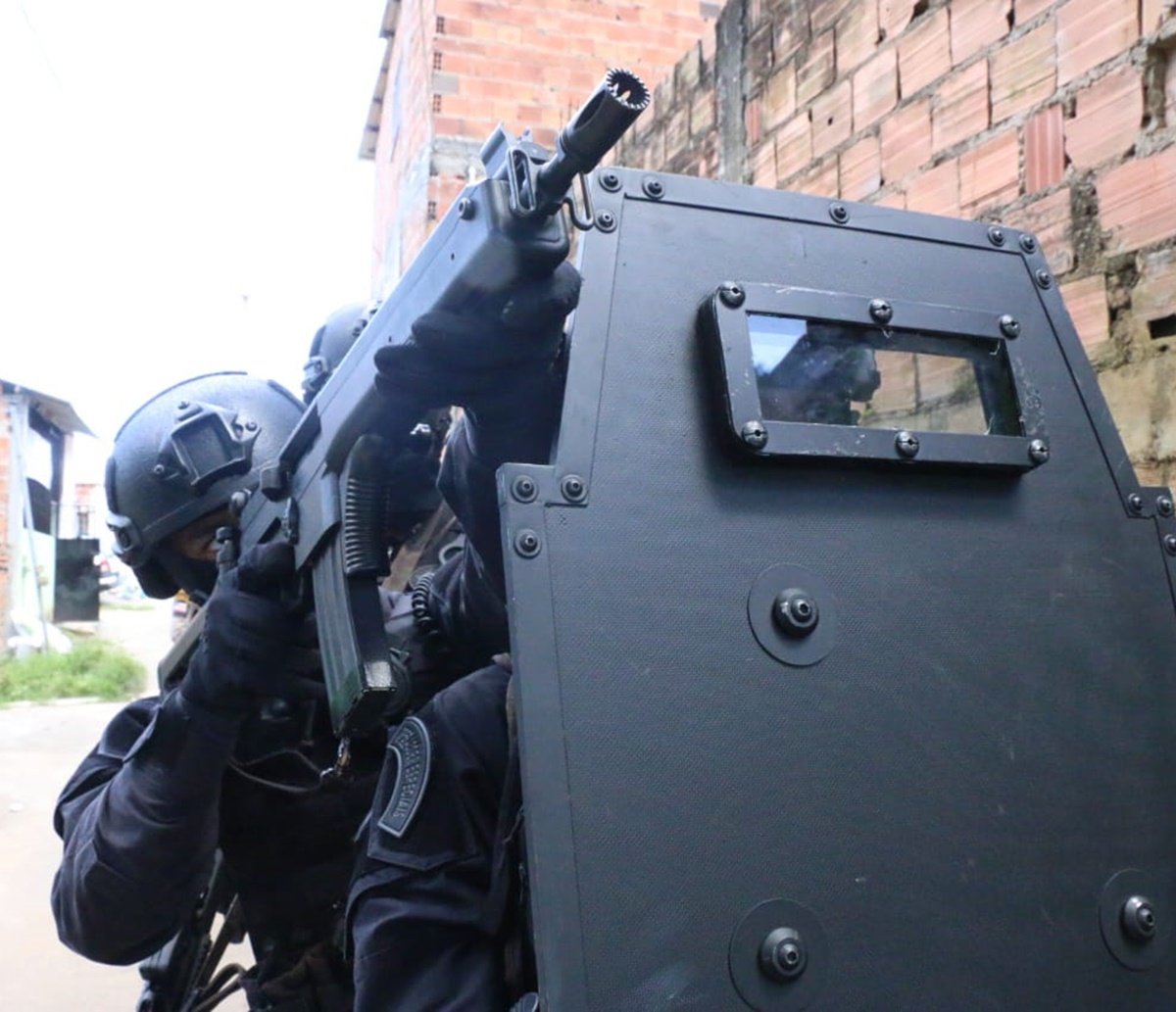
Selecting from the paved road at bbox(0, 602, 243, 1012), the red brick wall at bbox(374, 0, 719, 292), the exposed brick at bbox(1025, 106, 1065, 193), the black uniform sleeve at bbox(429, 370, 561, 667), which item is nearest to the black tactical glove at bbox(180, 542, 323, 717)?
the black uniform sleeve at bbox(429, 370, 561, 667)

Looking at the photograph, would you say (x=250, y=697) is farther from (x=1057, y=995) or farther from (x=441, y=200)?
(x=441, y=200)

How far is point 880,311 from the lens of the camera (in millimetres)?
939

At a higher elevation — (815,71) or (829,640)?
(815,71)

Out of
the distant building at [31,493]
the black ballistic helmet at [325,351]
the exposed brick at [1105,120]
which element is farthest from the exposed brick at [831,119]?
the distant building at [31,493]

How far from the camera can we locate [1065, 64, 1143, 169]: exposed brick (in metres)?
1.62

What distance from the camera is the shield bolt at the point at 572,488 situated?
81 cm

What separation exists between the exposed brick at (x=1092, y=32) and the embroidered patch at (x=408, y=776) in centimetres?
144

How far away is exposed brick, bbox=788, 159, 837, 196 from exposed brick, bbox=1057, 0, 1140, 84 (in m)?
0.67

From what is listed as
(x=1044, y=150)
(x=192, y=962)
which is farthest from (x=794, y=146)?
(x=192, y=962)

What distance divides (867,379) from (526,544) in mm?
361

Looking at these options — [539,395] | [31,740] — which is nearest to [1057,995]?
[539,395]

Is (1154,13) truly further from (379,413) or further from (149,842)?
(149,842)

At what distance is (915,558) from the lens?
0.89 m

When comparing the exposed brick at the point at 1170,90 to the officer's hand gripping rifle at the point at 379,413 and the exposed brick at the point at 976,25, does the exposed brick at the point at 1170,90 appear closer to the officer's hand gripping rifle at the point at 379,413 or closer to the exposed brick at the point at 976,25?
the exposed brick at the point at 976,25
